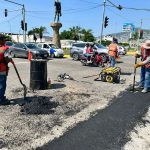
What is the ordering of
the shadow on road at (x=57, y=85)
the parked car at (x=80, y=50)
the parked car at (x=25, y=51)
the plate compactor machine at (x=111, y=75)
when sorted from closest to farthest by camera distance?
the shadow on road at (x=57, y=85) → the plate compactor machine at (x=111, y=75) → the parked car at (x=80, y=50) → the parked car at (x=25, y=51)

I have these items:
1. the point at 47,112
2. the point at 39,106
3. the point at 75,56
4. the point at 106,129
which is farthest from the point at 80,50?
the point at 106,129

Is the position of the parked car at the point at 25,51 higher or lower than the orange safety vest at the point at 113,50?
lower

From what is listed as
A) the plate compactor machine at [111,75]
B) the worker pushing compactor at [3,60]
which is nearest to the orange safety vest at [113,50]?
the plate compactor machine at [111,75]

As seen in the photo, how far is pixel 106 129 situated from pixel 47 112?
187 centimetres

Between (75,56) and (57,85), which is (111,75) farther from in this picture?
(75,56)

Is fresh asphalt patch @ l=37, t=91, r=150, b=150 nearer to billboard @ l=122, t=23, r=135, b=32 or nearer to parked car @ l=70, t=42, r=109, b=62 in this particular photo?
parked car @ l=70, t=42, r=109, b=62

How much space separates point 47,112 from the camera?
8469 millimetres

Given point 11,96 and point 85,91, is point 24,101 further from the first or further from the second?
point 85,91

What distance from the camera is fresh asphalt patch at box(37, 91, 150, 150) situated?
617 centimetres

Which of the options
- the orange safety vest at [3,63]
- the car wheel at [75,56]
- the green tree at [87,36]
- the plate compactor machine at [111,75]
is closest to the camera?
the orange safety vest at [3,63]

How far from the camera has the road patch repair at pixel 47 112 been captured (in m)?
6.51

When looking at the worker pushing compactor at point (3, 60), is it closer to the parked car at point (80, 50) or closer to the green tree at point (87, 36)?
the parked car at point (80, 50)

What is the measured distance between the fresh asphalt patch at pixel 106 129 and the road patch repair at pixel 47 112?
0.23 m

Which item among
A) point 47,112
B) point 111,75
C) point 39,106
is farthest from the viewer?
point 111,75
